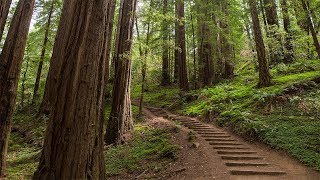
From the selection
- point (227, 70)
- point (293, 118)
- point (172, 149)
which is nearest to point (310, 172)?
point (293, 118)

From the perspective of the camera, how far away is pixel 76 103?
3641mm

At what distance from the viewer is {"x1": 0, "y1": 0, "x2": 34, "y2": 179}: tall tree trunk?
6.23m

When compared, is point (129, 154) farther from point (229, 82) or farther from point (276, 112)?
point (229, 82)

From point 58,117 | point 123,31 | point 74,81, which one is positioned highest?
point 123,31

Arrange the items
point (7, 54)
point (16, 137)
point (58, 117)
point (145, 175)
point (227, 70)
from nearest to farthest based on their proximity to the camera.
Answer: point (58, 117), point (7, 54), point (145, 175), point (16, 137), point (227, 70)

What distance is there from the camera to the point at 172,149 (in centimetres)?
861

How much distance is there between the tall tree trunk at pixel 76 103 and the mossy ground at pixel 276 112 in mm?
5497

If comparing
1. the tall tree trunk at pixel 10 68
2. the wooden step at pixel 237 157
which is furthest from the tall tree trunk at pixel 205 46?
the tall tree trunk at pixel 10 68

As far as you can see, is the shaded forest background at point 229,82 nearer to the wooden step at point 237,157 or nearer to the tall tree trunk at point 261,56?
the tall tree trunk at point 261,56

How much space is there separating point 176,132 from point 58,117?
7.31m

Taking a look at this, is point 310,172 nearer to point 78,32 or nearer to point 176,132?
point 176,132

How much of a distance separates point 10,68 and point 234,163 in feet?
19.1

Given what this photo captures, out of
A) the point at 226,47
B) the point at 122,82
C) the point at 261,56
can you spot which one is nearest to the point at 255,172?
the point at 122,82

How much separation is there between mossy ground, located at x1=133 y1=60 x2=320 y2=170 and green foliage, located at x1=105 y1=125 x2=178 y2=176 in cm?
274
